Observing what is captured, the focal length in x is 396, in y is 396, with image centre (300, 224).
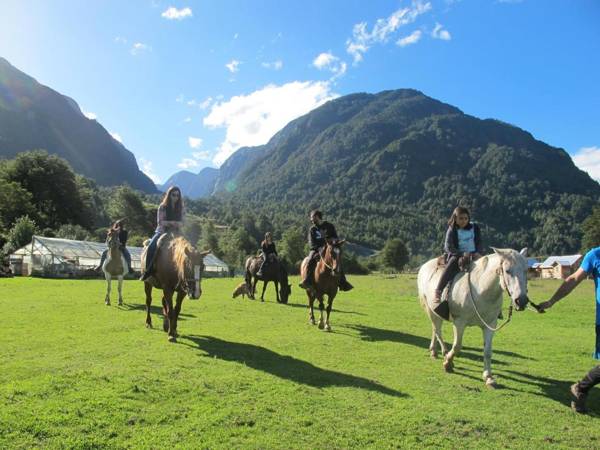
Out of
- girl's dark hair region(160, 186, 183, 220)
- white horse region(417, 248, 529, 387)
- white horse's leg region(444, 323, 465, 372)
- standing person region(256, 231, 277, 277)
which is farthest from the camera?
standing person region(256, 231, 277, 277)

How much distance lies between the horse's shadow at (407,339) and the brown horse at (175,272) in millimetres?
5298

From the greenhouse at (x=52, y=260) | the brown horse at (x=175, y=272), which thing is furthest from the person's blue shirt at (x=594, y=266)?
the greenhouse at (x=52, y=260)

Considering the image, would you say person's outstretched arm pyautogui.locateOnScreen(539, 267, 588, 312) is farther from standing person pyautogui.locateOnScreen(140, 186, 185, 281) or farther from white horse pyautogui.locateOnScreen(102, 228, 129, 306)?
white horse pyautogui.locateOnScreen(102, 228, 129, 306)

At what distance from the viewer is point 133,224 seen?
318ft

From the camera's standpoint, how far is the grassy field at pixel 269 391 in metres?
4.88

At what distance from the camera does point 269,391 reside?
6.42 meters

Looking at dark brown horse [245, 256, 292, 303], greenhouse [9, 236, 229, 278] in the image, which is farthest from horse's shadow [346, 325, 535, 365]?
greenhouse [9, 236, 229, 278]

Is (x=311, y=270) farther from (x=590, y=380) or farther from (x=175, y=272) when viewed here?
(x=590, y=380)

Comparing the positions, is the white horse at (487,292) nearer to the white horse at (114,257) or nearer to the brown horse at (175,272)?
the brown horse at (175,272)

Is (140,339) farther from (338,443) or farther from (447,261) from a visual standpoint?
(447,261)

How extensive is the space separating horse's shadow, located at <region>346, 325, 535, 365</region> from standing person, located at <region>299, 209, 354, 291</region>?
159 cm

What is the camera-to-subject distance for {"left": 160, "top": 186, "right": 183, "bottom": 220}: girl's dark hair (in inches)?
422

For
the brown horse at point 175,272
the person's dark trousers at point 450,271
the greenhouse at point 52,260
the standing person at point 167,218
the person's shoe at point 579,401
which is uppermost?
the standing person at point 167,218

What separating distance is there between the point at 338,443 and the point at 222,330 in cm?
756
